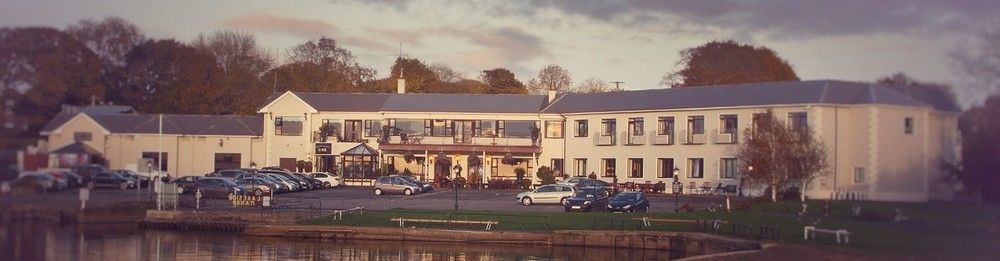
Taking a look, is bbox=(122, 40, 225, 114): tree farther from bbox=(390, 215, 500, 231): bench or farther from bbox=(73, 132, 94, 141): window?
bbox=(390, 215, 500, 231): bench

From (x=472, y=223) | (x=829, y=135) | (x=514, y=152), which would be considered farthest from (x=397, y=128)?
(x=829, y=135)

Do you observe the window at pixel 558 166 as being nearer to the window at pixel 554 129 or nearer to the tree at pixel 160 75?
the window at pixel 554 129

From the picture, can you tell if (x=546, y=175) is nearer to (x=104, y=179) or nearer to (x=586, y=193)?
(x=586, y=193)

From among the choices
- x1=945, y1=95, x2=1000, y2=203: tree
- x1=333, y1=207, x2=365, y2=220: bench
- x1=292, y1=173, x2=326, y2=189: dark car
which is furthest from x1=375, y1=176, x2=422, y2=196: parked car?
x1=945, y1=95, x2=1000, y2=203: tree

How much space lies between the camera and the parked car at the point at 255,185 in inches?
2184

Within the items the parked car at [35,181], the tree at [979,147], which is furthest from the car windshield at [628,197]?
the parked car at [35,181]

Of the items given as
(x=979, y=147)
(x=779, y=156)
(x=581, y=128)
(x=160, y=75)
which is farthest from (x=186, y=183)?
(x=979, y=147)

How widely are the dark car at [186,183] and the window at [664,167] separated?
27644mm

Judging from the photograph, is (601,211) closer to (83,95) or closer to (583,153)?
(583,153)

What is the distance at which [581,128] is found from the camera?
71.4 metres

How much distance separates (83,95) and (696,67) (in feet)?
160

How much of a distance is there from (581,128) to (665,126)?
7173mm

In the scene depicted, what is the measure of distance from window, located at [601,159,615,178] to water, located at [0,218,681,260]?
2777 centimetres

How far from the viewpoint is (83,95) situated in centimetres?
1931
